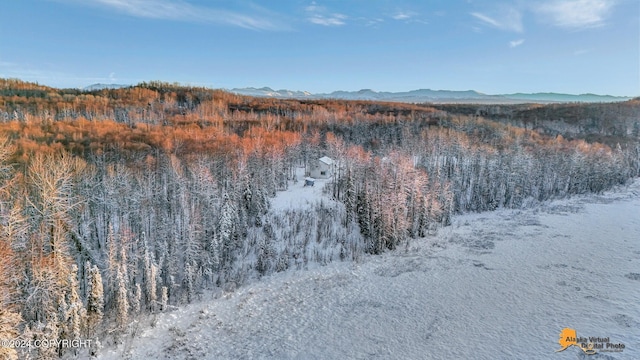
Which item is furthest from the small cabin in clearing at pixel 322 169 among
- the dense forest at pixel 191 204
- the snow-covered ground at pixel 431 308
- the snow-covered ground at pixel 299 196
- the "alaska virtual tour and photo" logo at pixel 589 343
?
the "alaska virtual tour and photo" logo at pixel 589 343

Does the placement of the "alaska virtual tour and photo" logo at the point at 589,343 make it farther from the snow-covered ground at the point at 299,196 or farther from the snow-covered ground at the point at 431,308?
the snow-covered ground at the point at 299,196

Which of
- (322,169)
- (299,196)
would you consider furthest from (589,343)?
(322,169)

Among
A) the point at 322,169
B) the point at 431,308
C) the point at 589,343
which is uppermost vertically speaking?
the point at 322,169

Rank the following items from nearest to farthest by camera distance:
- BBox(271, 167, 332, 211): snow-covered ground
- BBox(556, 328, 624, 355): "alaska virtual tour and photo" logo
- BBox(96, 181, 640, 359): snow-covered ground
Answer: BBox(556, 328, 624, 355): "alaska virtual tour and photo" logo, BBox(96, 181, 640, 359): snow-covered ground, BBox(271, 167, 332, 211): snow-covered ground

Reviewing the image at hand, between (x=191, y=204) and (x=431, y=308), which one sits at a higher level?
(x=191, y=204)

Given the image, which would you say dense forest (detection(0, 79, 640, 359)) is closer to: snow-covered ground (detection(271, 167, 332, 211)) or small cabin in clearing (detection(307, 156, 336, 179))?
snow-covered ground (detection(271, 167, 332, 211))

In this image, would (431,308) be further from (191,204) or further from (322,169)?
(322,169)

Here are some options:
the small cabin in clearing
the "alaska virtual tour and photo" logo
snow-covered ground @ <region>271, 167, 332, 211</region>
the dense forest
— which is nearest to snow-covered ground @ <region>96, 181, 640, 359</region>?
the "alaska virtual tour and photo" logo

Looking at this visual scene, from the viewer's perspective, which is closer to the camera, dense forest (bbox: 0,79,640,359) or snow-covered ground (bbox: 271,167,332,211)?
dense forest (bbox: 0,79,640,359)
